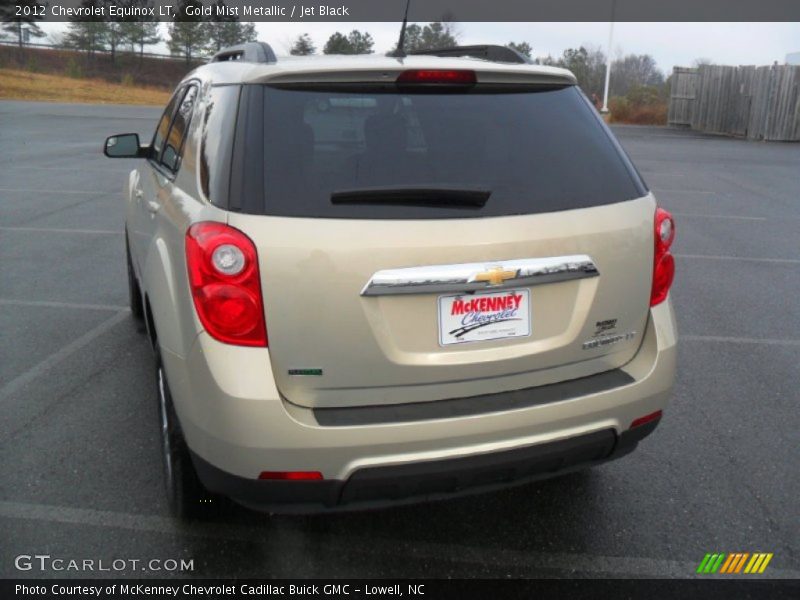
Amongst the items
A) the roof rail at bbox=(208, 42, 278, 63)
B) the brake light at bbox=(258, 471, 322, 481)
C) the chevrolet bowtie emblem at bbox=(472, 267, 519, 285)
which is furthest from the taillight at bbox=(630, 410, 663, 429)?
the roof rail at bbox=(208, 42, 278, 63)

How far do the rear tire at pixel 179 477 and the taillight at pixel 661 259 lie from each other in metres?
1.84

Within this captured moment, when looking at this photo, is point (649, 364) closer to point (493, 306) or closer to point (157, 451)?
point (493, 306)

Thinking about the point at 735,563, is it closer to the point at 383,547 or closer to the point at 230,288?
the point at 383,547

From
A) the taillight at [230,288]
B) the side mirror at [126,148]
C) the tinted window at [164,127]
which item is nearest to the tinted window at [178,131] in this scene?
the tinted window at [164,127]

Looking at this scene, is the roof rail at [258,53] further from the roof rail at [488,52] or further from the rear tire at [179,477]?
the rear tire at [179,477]

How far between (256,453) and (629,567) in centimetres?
149

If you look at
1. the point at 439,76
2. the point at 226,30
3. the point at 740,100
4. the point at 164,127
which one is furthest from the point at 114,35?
the point at 439,76

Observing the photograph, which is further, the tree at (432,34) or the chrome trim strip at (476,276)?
the tree at (432,34)

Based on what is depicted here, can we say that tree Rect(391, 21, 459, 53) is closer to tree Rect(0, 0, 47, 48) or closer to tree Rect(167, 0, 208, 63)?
tree Rect(167, 0, 208, 63)

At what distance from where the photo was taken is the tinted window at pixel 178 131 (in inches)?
134

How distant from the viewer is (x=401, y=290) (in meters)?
2.35

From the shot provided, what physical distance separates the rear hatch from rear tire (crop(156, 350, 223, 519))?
2.38ft

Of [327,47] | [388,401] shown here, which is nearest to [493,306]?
[388,401]

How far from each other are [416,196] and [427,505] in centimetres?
146
